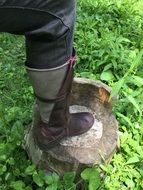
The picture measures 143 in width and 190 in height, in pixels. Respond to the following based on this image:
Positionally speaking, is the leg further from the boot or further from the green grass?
the green grass

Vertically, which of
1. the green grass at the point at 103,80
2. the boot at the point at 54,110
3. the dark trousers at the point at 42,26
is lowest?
the green grass at the point at 103,80

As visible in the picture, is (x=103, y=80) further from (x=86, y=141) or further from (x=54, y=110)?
(x=54, y=110)

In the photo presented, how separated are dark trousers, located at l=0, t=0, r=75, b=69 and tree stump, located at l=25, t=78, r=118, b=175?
2.00 feet

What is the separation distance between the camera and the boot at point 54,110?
2.05m

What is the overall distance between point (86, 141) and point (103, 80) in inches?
29.2

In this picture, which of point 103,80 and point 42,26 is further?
point 103,80

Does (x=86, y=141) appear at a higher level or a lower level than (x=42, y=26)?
lower

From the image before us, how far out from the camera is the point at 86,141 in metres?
2.52

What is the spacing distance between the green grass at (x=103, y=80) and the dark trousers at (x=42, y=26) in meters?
0.40

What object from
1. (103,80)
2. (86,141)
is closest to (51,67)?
(86,141)

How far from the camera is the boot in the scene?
2055mm

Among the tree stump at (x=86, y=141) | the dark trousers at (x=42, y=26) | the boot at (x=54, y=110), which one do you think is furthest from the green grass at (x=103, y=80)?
the dark trousers at (x=42, y=26)

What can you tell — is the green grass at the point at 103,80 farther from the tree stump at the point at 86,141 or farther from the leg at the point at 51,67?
the leg at the point at 51,67

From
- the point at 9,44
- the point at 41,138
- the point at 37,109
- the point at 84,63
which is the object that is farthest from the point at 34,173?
the point at 9,44
